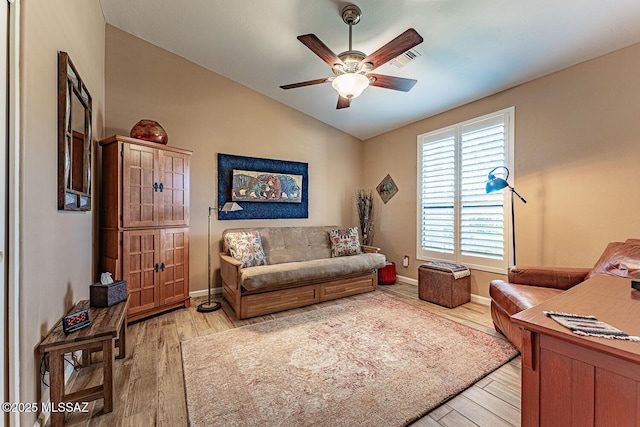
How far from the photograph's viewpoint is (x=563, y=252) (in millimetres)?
2768

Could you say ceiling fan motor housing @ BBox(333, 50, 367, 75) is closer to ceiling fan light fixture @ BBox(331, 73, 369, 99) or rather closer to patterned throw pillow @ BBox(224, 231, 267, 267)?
ceiling fan light fixture @ BBox(331, 73, 369, 99)

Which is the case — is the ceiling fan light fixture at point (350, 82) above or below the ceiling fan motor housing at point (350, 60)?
below

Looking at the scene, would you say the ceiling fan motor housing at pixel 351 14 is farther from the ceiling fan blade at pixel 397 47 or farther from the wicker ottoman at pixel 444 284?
the wicker ottoman at pixel 444 284

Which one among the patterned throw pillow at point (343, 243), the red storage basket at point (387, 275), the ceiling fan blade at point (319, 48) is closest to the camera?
the ceiling fan blade at point (319, 48)

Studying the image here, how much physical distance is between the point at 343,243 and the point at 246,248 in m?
1.52

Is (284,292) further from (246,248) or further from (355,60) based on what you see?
(355,60)

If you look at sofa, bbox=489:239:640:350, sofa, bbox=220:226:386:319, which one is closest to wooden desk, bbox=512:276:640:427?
sofa, bbox=489:239:640:350

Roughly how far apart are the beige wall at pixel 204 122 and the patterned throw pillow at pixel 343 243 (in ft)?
1.91

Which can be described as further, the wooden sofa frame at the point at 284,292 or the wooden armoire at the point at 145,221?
the wooden sofa frame at the point at 284,292

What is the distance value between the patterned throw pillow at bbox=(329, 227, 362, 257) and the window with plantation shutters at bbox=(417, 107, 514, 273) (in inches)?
38.9

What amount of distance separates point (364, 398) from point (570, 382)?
1102 mm

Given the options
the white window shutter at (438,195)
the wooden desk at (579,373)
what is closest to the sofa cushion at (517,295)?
the wooden desk at (579,373)

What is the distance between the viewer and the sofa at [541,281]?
6.61 feet

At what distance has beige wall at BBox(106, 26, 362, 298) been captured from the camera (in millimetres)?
3156
